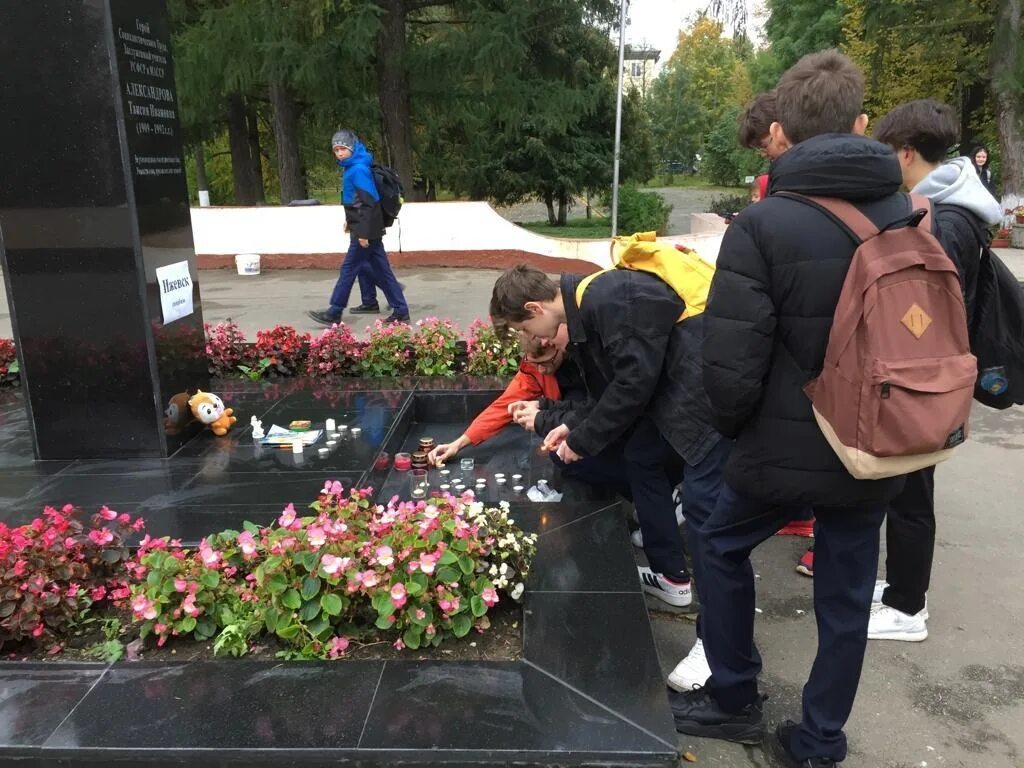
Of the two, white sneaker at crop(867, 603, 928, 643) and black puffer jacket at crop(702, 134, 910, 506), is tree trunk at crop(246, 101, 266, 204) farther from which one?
black puffer jacket at crop(702, 134, 910, 506)

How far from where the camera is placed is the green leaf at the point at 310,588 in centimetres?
239

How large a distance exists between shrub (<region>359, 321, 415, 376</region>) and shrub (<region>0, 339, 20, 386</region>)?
91.3 inches

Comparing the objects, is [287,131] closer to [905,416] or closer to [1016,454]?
[1016,454]

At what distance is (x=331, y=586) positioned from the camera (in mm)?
2420

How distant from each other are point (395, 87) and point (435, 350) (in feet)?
33.2

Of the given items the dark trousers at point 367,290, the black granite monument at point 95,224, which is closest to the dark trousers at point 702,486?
the black granite monument at point 95,224

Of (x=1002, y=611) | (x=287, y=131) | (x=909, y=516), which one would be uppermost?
(x=287, y=131)

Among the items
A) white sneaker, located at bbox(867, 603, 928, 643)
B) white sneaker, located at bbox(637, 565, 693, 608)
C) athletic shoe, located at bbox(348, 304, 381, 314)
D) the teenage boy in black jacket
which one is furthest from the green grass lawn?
the teenage boy in black jacket

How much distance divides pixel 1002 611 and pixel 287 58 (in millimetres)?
12547

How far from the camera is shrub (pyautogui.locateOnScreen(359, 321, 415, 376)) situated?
5719mm

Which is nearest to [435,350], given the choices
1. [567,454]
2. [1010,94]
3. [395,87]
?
[567,454]

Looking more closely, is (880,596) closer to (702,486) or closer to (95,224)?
(702,486)

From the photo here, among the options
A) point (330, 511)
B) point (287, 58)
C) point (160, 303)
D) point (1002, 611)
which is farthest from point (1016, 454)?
point (287, 58)

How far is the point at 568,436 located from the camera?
306 centimetres
